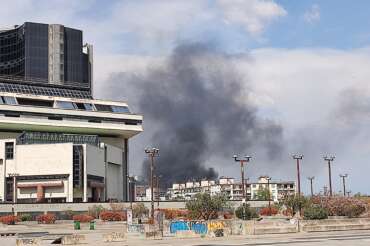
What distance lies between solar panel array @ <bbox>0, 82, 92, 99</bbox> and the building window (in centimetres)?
3094

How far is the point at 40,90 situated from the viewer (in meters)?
175

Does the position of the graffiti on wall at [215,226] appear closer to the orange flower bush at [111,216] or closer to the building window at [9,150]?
Answer: the orange flower bush at [111,216]

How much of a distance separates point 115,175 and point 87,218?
214 ft

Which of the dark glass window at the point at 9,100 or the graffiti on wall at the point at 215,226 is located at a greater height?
the dark glass window at the point at 9,100

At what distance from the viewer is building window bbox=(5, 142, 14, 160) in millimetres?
141250

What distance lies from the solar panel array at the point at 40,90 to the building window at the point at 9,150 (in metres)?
30.9

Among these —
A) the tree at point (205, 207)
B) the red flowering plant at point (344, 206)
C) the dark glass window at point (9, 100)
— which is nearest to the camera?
the tree at point (205, 207)

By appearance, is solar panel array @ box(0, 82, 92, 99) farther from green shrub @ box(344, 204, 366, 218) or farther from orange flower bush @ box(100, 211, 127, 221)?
green shrub @ box(344, 204, 366, 218)

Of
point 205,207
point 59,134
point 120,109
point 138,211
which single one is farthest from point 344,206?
point 120,109

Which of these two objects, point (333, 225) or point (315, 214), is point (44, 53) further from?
point (333, 225)

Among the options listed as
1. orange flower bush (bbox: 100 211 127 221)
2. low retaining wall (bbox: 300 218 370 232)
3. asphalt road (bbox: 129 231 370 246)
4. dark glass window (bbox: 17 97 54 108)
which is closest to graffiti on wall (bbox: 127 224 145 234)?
asphalt road (bbox: 129 231 370 246)

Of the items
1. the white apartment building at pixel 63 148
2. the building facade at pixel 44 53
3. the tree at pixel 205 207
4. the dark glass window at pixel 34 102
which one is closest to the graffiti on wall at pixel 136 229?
the tree at pixel 205 207

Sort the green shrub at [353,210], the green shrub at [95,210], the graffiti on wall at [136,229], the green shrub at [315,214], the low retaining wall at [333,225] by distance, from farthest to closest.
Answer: the green shrub at [95,210], the green shrub at [353,210], the green shrub at [315,214], the low retaining wall at [333,225], the graffiti on wall at [136,229]

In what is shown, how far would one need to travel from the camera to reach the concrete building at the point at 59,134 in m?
139
